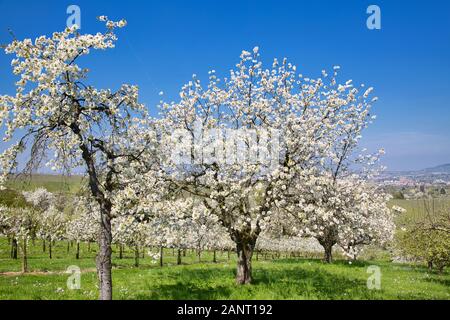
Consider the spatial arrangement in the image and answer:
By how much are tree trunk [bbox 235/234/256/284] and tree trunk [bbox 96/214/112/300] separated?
7.43 meters

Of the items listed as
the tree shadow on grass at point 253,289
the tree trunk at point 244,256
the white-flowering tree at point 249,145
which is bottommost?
the tree shadow on grass at point 253,289

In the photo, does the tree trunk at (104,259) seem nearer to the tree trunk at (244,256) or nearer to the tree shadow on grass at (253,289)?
the tree shadow on grass at (253,289)

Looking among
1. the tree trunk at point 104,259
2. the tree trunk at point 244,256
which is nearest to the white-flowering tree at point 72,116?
the tree trunk at point 104,259

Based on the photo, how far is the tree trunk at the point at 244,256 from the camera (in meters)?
20.5

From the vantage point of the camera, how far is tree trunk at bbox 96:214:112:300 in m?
15.1

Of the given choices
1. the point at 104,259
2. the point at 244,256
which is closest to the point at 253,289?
the point at 244,256

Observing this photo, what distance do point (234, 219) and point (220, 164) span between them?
2.96 m

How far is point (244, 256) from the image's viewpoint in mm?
20703

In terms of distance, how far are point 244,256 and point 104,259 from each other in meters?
8.05

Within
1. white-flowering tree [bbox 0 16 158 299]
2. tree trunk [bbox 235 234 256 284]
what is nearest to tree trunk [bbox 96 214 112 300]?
white-flowering tree [bbox 0 16 158 299]

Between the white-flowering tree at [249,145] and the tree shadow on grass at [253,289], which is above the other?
the white-flowering tree at [249,145]

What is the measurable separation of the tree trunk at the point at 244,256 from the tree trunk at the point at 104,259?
24.4ft

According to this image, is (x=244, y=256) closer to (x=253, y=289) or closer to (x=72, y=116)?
(x=253, y=289)
